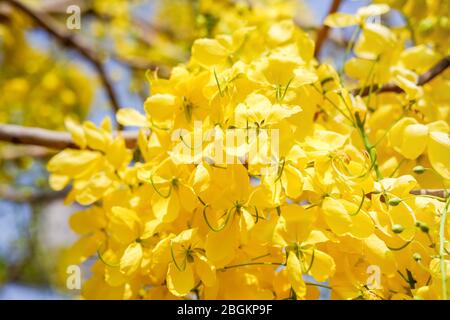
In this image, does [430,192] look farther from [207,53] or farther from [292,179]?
[207,53]

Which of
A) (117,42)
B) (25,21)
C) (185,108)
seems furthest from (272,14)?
(25,21)

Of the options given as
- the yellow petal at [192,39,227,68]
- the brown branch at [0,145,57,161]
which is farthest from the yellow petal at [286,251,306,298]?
the brown branch at [0,145,57,161]

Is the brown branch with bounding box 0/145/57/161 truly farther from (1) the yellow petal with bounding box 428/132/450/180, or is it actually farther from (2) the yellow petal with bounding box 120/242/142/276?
(1) the yellow petal with bounding box 428/132/450/180

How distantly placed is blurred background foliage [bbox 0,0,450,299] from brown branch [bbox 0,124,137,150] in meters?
0.24

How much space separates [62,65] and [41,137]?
149cm

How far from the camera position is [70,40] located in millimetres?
1840

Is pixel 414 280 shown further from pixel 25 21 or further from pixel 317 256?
pixel 25 21

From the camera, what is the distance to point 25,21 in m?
2.48

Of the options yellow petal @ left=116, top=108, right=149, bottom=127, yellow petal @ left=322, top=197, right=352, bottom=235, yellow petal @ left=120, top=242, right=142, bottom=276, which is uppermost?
yellow petal @ left=116, top=108, right=149, bottom=127

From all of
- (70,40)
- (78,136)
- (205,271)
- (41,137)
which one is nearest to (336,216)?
Answer: (205,271)

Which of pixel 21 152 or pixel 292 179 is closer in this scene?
pixel 292 179

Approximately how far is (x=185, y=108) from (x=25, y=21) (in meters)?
1.98

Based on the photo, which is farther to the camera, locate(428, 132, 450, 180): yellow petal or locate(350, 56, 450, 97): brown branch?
locate(350, 56, 450, 97): brown branch

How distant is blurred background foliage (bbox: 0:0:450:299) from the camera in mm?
1782
